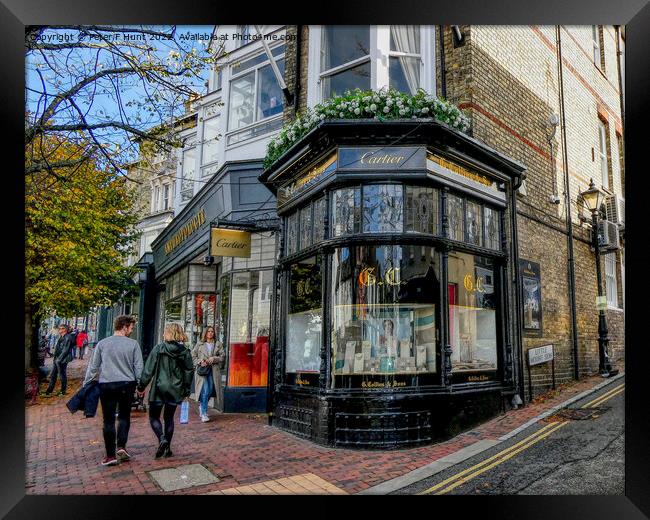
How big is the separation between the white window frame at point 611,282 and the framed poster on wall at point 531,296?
0.91 metres

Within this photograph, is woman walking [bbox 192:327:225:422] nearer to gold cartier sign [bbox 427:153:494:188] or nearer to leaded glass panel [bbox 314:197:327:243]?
leaded glass panel [bbox 314:197:327:243]

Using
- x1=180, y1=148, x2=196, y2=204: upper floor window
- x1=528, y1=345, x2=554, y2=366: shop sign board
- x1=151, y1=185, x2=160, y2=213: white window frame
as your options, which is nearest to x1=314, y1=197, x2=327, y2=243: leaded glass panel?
x1=151, y1=185, x2=160, y2=213: white window frame

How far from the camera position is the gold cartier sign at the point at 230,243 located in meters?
8.43

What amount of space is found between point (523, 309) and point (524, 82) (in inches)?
138

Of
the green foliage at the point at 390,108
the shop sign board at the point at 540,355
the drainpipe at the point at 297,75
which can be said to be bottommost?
the shop sign board at the point at 540,355

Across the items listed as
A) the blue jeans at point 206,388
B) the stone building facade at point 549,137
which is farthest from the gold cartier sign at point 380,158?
the blue jeans at point 206,388

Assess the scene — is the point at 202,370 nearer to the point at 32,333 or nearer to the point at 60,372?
the point at 32,333

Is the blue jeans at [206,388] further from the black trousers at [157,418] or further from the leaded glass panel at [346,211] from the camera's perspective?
A: the leaded glass panel at [346,211]

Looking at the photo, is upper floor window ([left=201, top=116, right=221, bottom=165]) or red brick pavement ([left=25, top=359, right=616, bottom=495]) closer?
red brick pavement ([left=25, top=359, right=616, bottom=495])

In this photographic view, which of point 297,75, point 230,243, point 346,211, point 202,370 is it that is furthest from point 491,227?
point 202,370

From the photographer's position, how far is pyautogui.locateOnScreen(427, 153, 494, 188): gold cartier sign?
6.36 m

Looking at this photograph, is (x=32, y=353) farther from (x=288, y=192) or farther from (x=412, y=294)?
(x=412, y=294)

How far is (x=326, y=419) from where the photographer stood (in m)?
5.88

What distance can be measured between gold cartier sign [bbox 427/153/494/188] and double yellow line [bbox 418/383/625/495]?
3.18 metres
